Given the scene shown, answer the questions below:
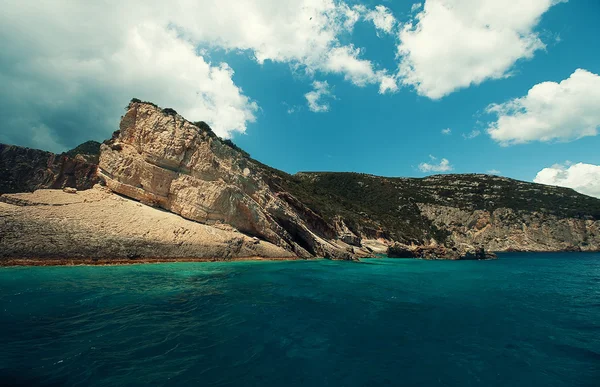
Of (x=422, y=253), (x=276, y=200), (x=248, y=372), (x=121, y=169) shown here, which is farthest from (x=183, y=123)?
(x=422, y=253)

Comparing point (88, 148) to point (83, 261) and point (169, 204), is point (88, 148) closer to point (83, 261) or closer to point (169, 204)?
point (169, 204)

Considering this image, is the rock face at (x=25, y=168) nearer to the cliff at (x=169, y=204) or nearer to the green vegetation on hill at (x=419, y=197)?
the cliff at (x=169, y=204)

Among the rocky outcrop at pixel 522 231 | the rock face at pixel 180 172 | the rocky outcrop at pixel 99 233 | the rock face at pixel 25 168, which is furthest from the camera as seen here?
the rocky outcrop at pixel 522 231

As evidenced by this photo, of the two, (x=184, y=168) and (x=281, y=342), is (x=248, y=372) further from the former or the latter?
(x=184, y=168)

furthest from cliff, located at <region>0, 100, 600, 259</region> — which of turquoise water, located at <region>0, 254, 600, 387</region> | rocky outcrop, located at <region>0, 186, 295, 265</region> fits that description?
turquoise water, located at <region>0, 254, 600, 387</region>

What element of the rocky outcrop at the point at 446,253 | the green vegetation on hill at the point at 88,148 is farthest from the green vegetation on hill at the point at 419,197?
the green vegetation on hill at the point at 88,148

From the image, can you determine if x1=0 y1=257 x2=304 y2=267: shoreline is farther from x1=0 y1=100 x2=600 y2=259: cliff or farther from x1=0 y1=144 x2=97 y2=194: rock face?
x1=0 y1=144 x2=97 y2=194: rock face
